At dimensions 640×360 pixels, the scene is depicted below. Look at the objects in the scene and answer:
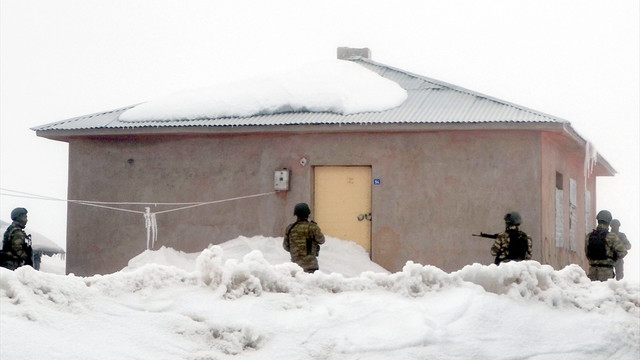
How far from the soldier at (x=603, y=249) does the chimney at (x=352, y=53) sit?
8.62 meters

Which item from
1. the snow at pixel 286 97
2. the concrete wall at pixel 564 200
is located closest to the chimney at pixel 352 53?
the snow at pixel 286 97

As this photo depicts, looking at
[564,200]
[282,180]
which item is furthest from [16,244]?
[564,200]

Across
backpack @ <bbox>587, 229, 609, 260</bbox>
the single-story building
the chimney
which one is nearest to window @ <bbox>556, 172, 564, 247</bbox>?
the single-story building

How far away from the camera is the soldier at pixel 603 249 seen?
14.7 meters

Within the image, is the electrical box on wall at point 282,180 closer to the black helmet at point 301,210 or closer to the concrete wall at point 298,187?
the concrete wall at point 298,187

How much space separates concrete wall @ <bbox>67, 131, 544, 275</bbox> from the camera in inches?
681

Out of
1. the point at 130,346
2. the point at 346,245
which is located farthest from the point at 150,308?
the point at 346,245

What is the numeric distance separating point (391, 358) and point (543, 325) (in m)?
1.10

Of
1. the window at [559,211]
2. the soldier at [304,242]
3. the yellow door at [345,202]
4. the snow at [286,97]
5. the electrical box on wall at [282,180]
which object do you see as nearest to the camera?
the soldier at [304,242]

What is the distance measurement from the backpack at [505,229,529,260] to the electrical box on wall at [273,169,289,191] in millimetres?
5115

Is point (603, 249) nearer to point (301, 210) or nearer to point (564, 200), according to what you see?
point (301, 210)

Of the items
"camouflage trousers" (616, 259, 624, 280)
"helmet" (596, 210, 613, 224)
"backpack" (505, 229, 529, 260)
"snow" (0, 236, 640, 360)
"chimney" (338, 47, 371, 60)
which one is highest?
"chimney" (338, 47, 371, 60)

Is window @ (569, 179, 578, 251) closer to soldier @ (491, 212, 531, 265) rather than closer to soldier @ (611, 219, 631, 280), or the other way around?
soldier @ (611, 219, 631, 280)

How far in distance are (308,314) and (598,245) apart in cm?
922
